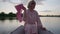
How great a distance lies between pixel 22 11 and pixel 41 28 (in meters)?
0.40

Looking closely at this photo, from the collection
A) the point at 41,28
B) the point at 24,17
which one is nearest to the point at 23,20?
the point at 24,17

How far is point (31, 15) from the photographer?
3695 mm

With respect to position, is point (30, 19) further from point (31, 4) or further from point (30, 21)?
point (31, 4)

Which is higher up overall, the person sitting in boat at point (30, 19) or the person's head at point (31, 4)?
the person's head at point (31, 4)

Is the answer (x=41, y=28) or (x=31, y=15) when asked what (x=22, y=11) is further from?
(x=41, y=28)

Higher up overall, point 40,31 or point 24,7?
point 24,7

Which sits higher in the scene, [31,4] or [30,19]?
[31,4]

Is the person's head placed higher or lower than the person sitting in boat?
higher

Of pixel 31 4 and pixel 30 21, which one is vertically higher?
pixel 31 4

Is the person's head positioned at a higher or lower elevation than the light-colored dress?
higher

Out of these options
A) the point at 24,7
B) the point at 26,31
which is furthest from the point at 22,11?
the point at 26,31

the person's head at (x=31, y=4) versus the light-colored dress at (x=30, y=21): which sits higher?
the person's head at (x=31, y=4)

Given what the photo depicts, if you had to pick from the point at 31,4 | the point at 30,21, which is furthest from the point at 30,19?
the point at 31,4

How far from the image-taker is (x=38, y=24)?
12.3 feet
